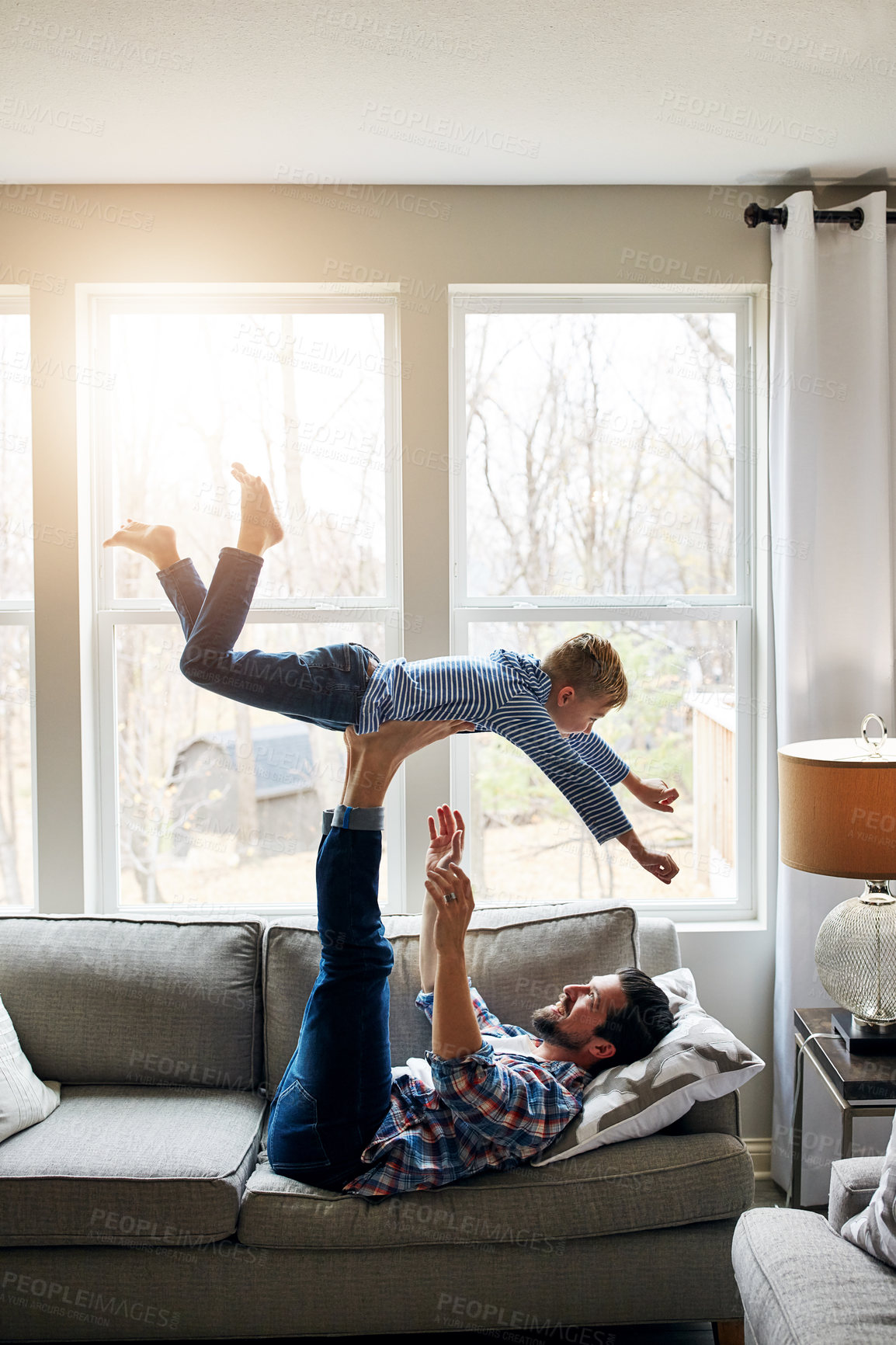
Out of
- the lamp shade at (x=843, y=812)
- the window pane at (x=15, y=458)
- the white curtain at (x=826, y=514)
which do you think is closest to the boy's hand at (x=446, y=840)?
the lamp shade at (x=843, y=812)

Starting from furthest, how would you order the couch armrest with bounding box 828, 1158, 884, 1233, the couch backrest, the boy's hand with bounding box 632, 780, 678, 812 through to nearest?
the couch backrest → the boy's hand with bounding box 632, 780, 678, 812 → the couch armrest with bounding box 828, 1158, 884, 1233

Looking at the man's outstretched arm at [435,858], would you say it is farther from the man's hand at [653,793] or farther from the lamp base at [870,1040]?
the lamp base at [870,1040]

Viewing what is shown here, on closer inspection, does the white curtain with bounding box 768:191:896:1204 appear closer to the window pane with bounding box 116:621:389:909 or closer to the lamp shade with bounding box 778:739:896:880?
the lamp shade with bounding box 778:739:896:880

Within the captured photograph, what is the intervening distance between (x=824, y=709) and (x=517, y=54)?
1852 millimetres

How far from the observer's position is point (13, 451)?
2.91 meters

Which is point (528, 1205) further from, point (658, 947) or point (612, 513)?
point (612, 513)

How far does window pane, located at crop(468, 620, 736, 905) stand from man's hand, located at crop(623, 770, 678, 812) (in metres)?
0.57

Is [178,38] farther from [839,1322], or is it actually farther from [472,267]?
[839,1322]

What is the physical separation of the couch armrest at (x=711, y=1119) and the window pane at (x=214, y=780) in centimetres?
120

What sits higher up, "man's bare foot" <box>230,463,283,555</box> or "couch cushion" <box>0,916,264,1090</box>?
"man's bare foot" <box>230,463,283,555</box>

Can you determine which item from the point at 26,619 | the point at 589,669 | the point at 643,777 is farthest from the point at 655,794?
the point at 26,619

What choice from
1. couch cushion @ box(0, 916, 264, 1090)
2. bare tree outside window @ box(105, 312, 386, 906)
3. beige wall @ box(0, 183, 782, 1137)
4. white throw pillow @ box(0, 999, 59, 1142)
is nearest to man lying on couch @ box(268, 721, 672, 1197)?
couch cushion @ box(0, 916, 264, 1090)

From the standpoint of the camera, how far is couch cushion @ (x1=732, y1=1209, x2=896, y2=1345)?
4.40 feet

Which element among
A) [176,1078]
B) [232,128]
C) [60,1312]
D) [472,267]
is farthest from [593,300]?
[60,1312]
